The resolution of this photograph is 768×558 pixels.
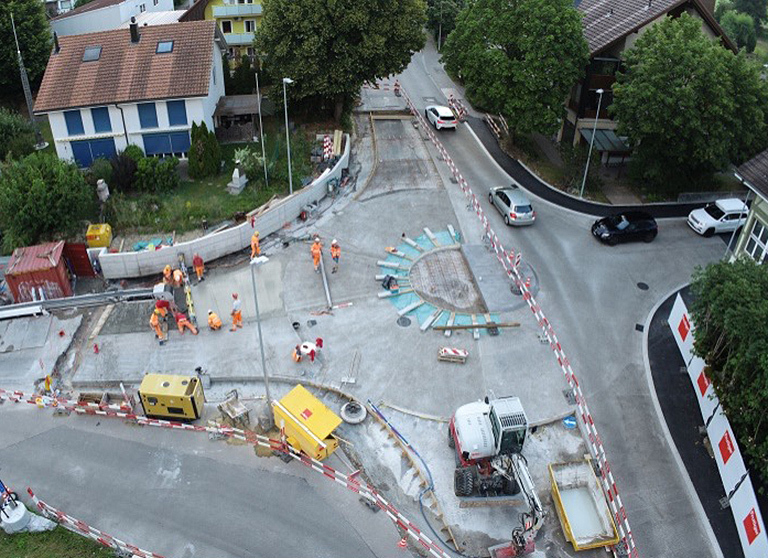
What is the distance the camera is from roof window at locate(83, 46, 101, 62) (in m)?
37.2

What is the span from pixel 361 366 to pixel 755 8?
3585 inches

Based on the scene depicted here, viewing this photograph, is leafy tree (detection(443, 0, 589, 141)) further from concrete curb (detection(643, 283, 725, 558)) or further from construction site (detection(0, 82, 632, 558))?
concrete curb (detection(643, 283, 725, 558))

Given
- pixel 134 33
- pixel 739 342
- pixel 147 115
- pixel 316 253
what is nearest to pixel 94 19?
pixel 134 33

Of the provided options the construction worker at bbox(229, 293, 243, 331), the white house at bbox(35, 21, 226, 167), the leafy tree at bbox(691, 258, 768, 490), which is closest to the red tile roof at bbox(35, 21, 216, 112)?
the white house at bbox(35, 21, 226, 167)

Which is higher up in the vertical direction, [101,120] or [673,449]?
[101,120]

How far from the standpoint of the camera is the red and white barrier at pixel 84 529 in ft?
59.5

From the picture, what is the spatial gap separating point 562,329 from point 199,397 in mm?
14968

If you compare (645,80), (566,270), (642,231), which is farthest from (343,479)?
(645,80)

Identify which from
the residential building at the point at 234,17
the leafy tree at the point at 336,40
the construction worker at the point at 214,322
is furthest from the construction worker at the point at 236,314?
the residential building at the point at 234,17

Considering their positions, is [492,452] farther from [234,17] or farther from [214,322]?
[234,17]

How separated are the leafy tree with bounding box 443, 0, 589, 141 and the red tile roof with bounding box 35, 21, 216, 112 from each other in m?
16.3

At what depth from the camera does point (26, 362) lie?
80.9 ft

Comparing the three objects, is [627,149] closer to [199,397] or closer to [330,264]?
[330,264]

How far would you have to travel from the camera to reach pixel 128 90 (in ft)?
119
